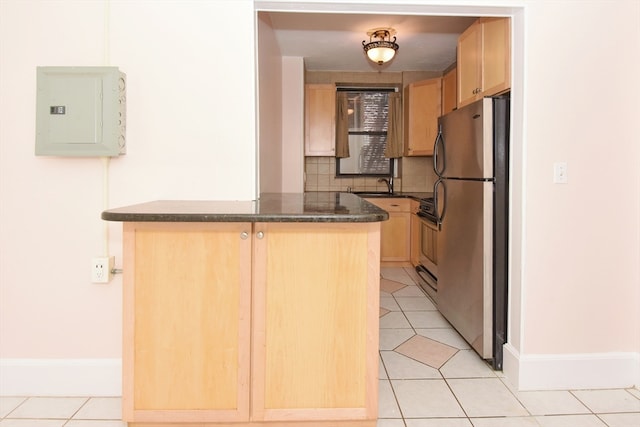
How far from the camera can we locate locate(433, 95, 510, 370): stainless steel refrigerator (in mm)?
2293

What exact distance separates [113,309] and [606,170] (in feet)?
8.54

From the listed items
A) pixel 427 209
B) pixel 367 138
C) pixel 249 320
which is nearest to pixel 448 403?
pixel 249 320

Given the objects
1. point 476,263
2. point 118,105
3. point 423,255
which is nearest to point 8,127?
point 118,105

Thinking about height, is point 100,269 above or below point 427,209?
below

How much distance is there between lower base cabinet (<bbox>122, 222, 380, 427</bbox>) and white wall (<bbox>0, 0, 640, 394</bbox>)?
54cm

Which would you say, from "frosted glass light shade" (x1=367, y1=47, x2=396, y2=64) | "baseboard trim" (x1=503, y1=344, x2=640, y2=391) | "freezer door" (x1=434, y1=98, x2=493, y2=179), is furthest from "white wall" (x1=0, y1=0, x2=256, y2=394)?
"frosted glass light shade" (x1=367, y1=47, x2=396, y2=64)

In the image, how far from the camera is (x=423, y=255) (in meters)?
4.21

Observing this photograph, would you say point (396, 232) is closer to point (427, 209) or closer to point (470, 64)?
point (427, 209)

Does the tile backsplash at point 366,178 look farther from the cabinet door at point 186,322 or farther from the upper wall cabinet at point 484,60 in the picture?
the cabinet door at point 186,322

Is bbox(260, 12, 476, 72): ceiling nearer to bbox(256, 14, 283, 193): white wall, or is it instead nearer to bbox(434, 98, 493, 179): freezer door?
bbox(256, 14, 283, 193): white wall

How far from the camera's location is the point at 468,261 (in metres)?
2.57

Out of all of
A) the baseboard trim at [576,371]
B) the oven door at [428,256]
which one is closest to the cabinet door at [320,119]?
the oven door at [428,256]

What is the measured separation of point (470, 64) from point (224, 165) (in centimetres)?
182

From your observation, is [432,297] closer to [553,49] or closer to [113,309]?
[553,49]
